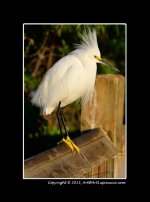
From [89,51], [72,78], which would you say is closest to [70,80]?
[72,78]

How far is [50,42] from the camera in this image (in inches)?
260

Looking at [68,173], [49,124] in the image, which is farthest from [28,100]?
[68,173]

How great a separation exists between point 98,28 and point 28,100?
1221mm

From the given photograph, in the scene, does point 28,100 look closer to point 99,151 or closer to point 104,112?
point 104,112

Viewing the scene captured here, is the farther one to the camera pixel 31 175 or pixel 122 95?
pixel 122 95

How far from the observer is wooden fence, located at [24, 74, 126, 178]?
3.15 metres

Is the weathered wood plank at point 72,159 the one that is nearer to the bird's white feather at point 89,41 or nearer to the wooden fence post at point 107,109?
the wooden fence post at point 107,109

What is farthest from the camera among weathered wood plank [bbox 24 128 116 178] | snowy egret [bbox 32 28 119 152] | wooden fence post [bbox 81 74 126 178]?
snowy egret [bbox 32 28 119 152]

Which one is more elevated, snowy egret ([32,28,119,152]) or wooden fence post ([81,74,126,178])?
snowy egret ([32,28,119,152])

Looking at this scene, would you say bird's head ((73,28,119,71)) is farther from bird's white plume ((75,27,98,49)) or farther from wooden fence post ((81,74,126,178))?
wooden fence post ((81,74,126,178))

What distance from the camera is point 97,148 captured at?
364 centimetres

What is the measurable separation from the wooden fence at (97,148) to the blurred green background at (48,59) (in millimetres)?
1693

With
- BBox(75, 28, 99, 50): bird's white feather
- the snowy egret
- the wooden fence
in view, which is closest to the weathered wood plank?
the wooden fence

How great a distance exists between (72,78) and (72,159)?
102 centimetres
